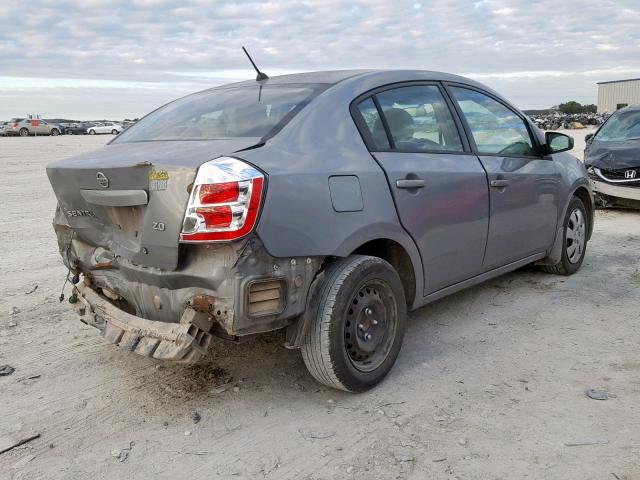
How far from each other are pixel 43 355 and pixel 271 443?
1.89m

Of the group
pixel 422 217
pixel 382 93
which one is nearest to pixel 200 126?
pixel 382 93

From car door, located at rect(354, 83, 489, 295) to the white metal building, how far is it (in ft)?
260

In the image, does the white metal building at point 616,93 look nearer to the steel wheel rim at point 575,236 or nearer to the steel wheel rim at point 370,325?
the steel wheel rim at point 575,236

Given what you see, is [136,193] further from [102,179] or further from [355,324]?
[355,324]

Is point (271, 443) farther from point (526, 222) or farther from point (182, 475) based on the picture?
point (526, 222)

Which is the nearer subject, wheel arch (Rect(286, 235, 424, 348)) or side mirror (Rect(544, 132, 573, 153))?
wheel arch (Rect(286, 235, 424, 348))

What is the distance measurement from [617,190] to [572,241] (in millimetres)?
4026

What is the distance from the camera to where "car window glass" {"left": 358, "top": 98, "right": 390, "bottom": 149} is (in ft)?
11.9

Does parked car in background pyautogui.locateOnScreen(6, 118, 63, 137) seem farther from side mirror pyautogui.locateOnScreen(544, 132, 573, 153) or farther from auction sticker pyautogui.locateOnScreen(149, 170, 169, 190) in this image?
auction sticker pyautogui.locateOnScreen(149, 170, 169, 190)

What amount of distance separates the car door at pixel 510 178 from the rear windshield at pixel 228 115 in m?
1.35

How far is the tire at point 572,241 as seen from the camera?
18.1 feet

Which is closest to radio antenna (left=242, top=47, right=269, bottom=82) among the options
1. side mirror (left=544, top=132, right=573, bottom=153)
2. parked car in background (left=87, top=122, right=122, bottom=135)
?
side mirror (left=544, top=132, right=573, bottom=153)

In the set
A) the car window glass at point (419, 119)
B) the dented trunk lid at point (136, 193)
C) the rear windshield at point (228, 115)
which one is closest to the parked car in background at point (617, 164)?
the car window glass at point (419, 119)

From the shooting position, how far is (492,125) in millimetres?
4676
